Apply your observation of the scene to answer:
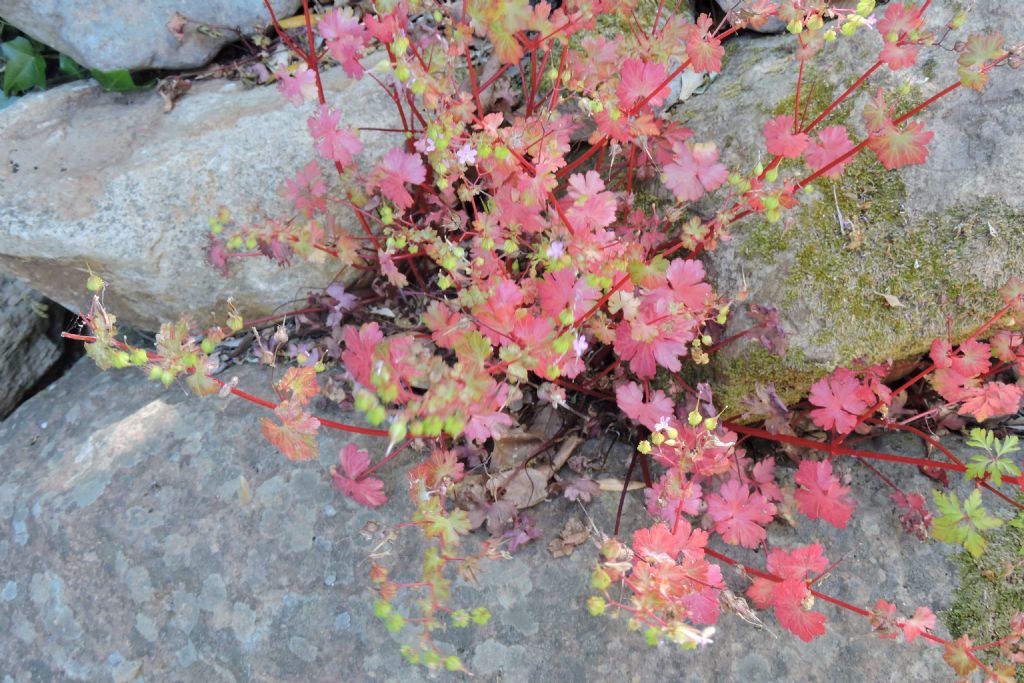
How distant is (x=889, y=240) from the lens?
204 cm

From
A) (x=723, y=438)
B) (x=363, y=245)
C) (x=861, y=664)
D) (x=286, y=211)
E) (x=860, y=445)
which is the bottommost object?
(x=861, y=664)

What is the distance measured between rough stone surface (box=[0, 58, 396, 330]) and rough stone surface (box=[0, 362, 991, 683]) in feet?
1.73

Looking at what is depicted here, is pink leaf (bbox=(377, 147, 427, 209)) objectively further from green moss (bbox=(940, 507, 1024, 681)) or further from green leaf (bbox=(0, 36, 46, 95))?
green moss (bbox=(940, 507, 1024, 681))

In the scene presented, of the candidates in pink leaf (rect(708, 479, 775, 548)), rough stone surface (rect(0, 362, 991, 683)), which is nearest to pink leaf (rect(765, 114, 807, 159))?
pink leaf (rect(708, 479, 775, 548))

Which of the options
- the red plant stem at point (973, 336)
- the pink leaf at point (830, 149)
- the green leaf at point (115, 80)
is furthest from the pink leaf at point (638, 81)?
the green leaf at point (115, 80)

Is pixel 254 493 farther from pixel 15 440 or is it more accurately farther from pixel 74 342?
pixel 74 342

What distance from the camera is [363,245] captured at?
92.9 inches

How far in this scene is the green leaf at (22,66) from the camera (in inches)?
103

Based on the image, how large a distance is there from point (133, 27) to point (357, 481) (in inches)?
71.3

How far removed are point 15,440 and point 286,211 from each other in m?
1.24

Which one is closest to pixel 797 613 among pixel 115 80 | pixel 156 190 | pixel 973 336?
pixel 973 336

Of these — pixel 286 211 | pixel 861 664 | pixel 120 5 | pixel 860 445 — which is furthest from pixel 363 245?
pixel 861 664

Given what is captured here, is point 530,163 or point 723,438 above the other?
point 530,163

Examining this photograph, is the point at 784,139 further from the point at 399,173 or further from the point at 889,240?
the point at 399,173
